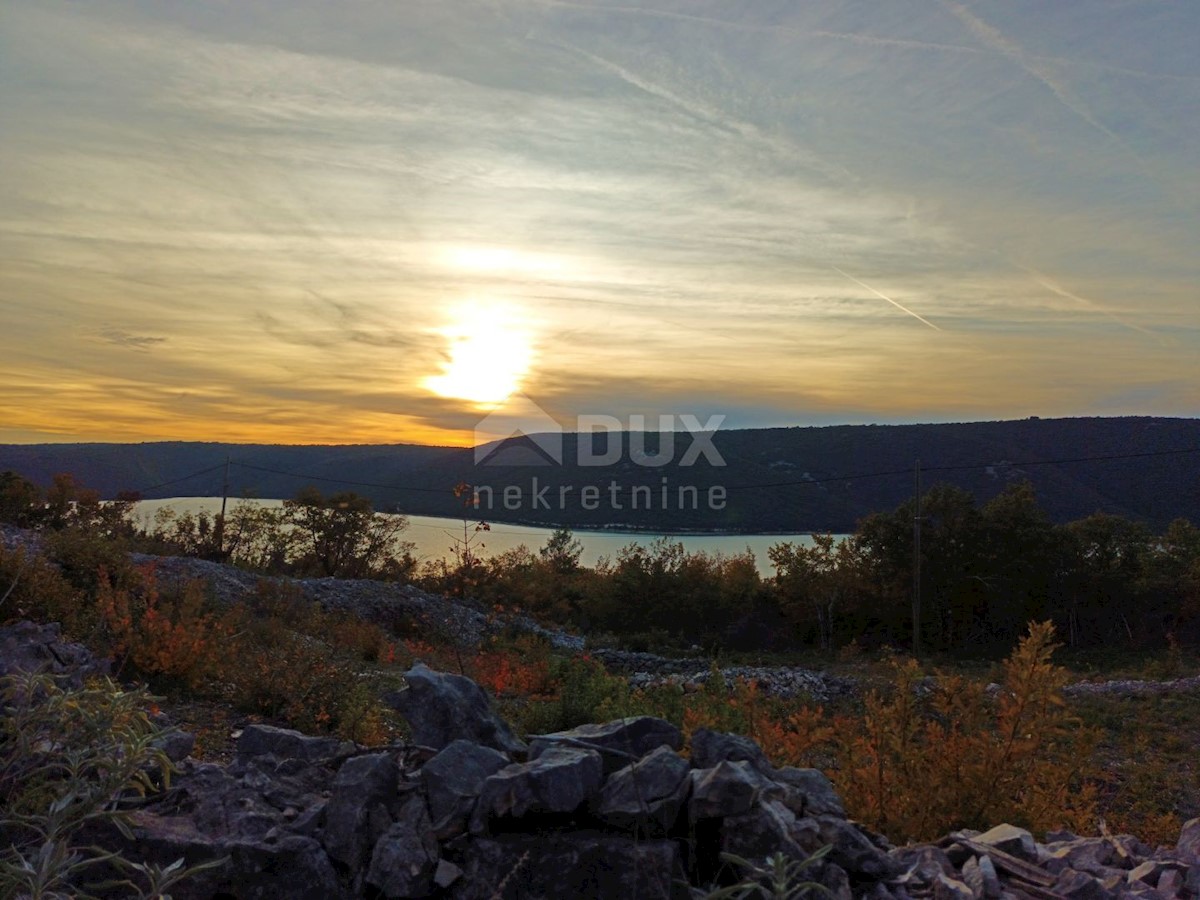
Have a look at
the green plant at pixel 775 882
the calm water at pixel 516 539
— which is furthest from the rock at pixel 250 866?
the calm water at pixel 516 539

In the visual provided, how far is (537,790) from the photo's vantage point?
3.42m

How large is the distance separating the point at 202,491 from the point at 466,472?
18.3 m

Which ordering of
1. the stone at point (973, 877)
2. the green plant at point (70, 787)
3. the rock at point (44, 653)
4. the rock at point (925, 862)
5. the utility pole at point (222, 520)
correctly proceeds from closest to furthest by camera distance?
the green plant at point (70, 787)
the stone at point (973, 877)
the rock at point (925, 862)
the rock at point (44, 653)
the utility pole at point (222, 520)

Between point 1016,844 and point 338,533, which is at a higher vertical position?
point 1016,844

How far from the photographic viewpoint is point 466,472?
2063 inches

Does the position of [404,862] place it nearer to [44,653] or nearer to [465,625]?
[44,653]

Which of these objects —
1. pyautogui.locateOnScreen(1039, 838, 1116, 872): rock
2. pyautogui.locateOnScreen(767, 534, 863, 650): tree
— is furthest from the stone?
A: pyautogui.locateOnScreen(767, 534, 863, 650): tree

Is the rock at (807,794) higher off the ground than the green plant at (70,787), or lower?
lower

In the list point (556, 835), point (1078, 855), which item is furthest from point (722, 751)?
point (1078, 855)

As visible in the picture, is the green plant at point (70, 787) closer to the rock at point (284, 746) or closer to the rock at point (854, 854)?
the rock at point (284, 746)

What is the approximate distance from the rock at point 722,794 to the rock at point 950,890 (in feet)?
2.75

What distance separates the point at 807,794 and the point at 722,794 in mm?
782

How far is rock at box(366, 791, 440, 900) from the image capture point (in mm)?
3352

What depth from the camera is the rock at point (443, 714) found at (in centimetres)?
429
